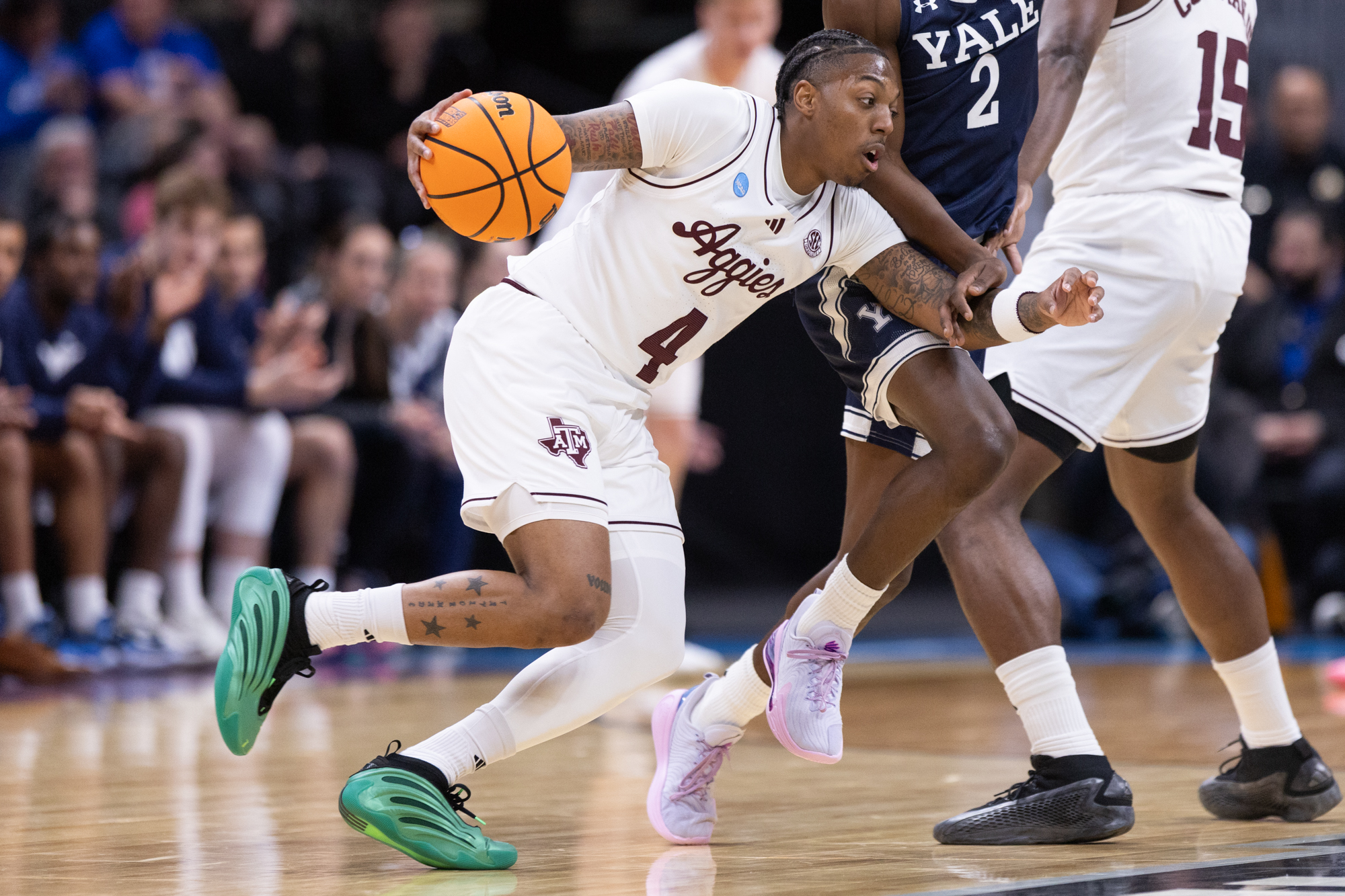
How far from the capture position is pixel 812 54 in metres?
3.49

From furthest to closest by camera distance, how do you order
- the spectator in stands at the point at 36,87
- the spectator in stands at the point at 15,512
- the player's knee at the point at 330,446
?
the spectator in stands at the point at 36,87 < the player's knee at the point at 330,446 < the spectator in stands at the point at 15,512

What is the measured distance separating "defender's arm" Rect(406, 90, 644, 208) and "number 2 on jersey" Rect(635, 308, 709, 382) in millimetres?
346

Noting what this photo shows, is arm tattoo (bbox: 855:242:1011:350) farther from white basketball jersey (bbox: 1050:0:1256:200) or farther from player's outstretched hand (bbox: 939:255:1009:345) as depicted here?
white basketball jersey (bbox: 1050:0:1256:200)

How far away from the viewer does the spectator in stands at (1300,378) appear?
31.9 ft

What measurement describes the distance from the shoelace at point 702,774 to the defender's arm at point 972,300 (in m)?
1.05

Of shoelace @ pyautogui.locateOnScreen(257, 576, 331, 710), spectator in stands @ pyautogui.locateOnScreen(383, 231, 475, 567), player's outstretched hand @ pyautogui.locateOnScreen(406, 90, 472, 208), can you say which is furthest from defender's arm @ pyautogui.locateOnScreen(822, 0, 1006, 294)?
spectator in stands @ pyautogui.locateOnScreen(383, 231, 475, 567)

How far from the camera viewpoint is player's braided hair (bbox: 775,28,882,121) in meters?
3.45

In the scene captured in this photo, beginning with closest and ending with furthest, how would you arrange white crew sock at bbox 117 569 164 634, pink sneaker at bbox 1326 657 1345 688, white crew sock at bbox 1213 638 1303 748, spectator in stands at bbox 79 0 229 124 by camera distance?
white crew sock at bbox 1213 638 1303 748, pink sneaker at bbox 1326 657 1345 688, white crew sock at bbox 117 569 164 634, spectator in stands at bbox 79 0 229 124

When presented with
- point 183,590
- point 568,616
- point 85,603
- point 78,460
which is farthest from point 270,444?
point 568,616

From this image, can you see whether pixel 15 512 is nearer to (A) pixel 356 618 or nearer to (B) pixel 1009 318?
(A) pixel 356 618

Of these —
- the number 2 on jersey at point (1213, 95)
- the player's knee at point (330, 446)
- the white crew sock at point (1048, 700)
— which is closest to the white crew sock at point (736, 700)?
the white crew sock at point (1048, 700)

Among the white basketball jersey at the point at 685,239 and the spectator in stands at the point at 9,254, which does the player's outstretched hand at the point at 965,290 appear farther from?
the spectator in stands at the point at 9,254

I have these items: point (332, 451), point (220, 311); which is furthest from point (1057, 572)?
point (220, 311)

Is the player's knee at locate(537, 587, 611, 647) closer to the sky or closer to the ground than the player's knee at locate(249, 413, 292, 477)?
closer to the ground
